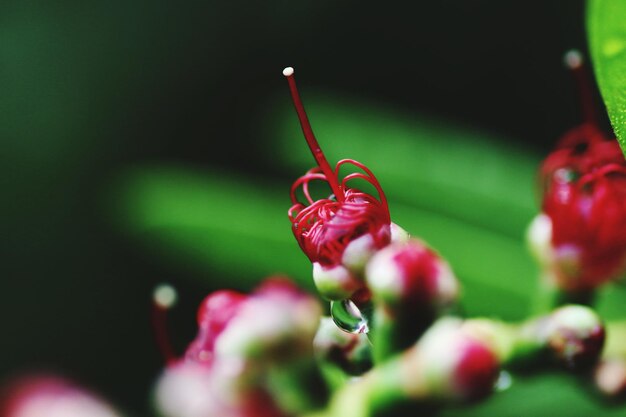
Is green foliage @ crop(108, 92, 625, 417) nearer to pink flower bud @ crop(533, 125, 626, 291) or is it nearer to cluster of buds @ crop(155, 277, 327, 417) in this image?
pink flower bud @ crop(533, 125, 626, 291)

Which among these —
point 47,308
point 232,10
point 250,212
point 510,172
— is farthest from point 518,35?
point 47,308

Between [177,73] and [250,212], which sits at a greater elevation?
[177,73]

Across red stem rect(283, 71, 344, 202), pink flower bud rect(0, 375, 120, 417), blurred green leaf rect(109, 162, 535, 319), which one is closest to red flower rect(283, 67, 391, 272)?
red stem rect(283, 71, 344, 202)

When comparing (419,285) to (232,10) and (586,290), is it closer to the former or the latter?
(586,290)

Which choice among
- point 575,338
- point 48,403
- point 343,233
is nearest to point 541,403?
point 575,338

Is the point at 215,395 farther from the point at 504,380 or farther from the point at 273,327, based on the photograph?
the point at 504,380

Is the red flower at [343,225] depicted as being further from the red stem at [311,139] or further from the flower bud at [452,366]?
the flower bud at [452,366]

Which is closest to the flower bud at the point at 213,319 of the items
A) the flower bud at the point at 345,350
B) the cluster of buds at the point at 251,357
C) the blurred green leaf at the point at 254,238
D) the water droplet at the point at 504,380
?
the cluster of buds at the point at 251,357
